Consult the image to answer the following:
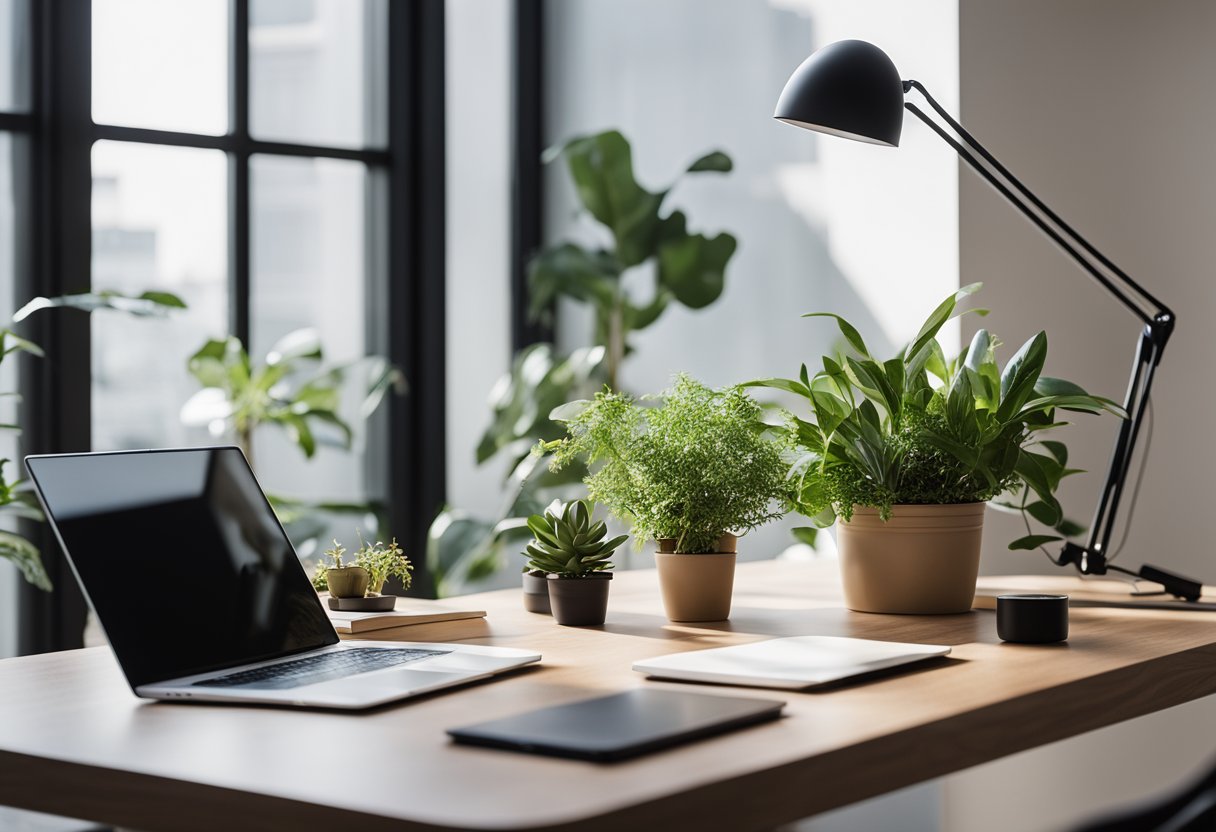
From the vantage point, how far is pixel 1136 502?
2.52 m

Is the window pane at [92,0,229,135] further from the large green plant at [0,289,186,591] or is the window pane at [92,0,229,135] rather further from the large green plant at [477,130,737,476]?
the large green plant at [477,130,737,476]

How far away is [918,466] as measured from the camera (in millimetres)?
1716

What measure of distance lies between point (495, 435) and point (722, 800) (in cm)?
279

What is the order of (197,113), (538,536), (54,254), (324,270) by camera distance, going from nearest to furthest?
(538,536) < (54,254) < (197,113) < (324,270)

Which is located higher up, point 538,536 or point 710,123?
point 710,123

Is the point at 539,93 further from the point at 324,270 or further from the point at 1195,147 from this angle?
the point at 1195,147

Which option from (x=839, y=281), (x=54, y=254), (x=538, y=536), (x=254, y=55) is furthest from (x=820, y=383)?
(x=254, y=55)

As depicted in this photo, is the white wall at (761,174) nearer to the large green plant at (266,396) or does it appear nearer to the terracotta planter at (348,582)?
the large green plant at (266,396)

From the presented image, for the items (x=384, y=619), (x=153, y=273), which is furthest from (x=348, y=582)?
(x=153, y=273)

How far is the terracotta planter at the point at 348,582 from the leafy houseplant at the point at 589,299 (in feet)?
5.23

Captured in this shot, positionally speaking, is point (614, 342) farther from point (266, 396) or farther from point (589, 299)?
point (266, 396)

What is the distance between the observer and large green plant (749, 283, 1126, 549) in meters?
1.70

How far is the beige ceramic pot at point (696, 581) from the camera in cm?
167

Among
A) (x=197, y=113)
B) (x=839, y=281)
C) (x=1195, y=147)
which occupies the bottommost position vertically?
(x=839, y=281)
